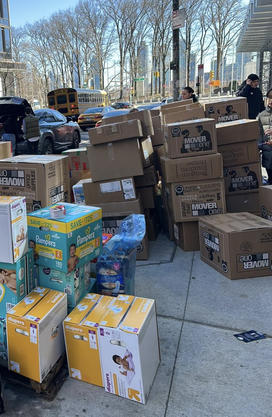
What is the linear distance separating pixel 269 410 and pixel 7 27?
148 feet

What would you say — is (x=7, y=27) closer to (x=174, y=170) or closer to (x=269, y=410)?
(x=174, y=170)

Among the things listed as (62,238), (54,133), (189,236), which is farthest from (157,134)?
(54,133)

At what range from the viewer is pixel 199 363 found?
2.32 meters

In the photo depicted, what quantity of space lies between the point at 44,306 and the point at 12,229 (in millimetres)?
511

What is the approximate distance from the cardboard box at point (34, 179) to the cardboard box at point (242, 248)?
1.63 meters

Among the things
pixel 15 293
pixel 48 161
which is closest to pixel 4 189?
pixel 48 161

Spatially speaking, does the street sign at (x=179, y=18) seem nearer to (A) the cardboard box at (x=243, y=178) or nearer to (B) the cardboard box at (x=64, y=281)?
(A) the cardboard box at (x=243, y=178)

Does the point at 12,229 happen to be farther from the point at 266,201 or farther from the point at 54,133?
the point at 54,133

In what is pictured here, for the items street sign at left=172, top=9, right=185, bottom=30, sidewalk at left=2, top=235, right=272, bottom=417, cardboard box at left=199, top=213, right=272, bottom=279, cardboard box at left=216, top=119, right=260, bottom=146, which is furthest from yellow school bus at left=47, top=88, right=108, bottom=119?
sidewalk at left=2, top=235, right=272, bottom=417

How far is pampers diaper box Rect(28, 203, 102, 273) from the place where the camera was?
2.19 meters

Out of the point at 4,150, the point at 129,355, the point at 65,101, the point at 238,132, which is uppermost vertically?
the point at 65,101

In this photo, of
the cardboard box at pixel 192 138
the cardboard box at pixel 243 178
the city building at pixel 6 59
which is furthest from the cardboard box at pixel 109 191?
the city building at pixel 6 59

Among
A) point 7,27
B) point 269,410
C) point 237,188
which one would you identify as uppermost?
point 7,27

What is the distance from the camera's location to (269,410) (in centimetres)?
193
